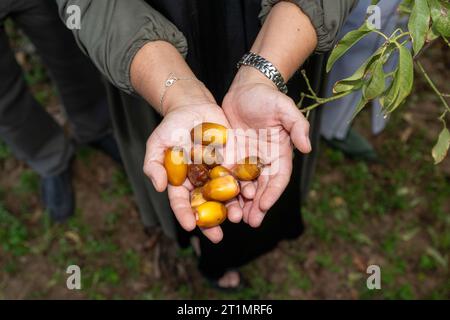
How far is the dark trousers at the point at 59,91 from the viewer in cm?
220

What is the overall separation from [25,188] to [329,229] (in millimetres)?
2034

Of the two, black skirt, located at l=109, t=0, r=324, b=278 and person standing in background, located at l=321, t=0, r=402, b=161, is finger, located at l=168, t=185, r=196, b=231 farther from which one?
person standing in background, located at l=321, t=0, r=402, b=161

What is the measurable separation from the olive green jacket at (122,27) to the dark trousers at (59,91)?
2.58 feet

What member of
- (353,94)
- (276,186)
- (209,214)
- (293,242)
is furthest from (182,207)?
(293,242)

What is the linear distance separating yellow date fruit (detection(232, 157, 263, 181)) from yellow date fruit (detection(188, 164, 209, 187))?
0.36 feet

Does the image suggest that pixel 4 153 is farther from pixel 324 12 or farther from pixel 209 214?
pixel 324 12

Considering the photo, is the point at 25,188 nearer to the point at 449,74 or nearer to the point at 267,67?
the point at 267,67

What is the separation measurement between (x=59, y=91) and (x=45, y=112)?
0.49 ft

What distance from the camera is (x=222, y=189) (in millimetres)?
1519

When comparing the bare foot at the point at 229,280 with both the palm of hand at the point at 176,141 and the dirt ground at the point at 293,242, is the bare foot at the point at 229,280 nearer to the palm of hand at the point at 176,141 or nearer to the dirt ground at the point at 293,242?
the dirt ground at the point at 293,242

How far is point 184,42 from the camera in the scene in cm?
151
